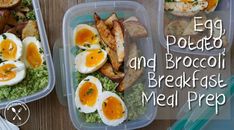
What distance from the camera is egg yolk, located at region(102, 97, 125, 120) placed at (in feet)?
3.37

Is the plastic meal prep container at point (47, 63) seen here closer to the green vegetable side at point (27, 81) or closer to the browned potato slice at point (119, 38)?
the green vegetable side at point (27, 81)

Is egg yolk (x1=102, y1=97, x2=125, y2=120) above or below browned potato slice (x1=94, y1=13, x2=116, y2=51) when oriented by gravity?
below

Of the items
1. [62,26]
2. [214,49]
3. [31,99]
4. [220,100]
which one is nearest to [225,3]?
[214,49]

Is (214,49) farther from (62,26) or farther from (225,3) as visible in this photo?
(62,26)

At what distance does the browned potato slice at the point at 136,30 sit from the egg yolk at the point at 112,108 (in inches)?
5.9

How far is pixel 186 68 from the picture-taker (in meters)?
1.04

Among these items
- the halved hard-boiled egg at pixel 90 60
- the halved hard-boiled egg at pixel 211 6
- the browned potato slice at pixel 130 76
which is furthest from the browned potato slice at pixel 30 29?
the halved hard-boiled egg at pixel 211 6

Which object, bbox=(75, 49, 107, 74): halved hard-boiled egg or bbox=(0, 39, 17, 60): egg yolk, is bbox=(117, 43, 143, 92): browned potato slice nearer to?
bbox=(75, 49, 107, 74): halved hard-boiled egg

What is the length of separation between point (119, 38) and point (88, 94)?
0.47 feet

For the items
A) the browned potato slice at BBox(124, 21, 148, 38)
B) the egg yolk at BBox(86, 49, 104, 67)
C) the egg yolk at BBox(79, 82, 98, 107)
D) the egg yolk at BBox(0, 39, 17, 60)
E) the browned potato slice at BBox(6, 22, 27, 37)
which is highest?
the browned potato slice at BBox(6, 22, 27, 37)

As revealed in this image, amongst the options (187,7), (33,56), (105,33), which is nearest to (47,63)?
(33,56)

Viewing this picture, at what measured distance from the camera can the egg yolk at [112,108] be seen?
1.03 m

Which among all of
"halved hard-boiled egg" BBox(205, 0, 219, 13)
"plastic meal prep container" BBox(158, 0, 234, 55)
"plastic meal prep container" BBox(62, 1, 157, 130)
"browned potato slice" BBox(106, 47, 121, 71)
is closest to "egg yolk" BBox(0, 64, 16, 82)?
"plastic meal prep container" BBox(62, 1, 157, 130)

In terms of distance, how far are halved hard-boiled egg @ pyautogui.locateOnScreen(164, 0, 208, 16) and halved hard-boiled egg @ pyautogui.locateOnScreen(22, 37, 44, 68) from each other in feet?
1.01
